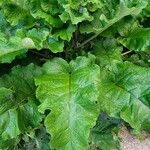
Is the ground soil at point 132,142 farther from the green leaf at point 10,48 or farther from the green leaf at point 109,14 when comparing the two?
the green leaf at point 10,48

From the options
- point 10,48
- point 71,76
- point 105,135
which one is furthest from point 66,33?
point 105,135

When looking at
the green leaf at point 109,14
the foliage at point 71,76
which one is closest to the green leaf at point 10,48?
the foliage at point 71,76

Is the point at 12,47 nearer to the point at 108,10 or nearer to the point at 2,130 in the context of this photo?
the point at 2,130

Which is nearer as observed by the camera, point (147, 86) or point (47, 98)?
point (47, 98)

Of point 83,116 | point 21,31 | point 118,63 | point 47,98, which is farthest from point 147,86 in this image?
point 21,31

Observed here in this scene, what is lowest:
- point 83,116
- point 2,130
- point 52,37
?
point 2,130

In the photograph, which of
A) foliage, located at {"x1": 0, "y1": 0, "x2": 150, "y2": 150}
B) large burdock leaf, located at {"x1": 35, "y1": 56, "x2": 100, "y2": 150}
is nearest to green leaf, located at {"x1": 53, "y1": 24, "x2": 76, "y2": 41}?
foliage, located at {"x1": 0, "y1": 0, "x2": 150, "y2": 150}

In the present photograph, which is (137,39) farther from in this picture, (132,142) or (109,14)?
(132,142)
